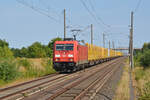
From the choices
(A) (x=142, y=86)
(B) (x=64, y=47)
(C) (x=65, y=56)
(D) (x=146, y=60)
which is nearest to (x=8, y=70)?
(C) (x=65, y=56)

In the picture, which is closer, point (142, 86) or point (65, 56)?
point (142, 86)

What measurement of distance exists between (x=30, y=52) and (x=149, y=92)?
112m

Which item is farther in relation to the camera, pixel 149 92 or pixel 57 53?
pixel 57 53

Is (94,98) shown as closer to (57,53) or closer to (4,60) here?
(4,60)

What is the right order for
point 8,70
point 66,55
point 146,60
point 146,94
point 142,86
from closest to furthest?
point 146,94
point 142,86
point 8,70
point 66,55
point 146,60

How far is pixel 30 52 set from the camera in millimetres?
120250

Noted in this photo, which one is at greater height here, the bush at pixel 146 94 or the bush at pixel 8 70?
the bush at pixel 8 70

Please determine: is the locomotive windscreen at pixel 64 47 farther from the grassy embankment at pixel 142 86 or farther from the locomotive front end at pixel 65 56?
the grassy embankment at pixel 142 86

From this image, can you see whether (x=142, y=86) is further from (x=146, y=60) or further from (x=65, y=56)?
(x=146, y=60)

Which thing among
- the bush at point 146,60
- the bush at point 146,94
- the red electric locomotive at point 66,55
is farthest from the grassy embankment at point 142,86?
the bush at point 146,60

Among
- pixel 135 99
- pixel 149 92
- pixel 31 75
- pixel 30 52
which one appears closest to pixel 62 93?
pixel 135 99

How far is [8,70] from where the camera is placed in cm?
1811

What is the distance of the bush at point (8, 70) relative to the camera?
17.8 meters

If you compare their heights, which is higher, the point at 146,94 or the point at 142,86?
the point at 146,94
